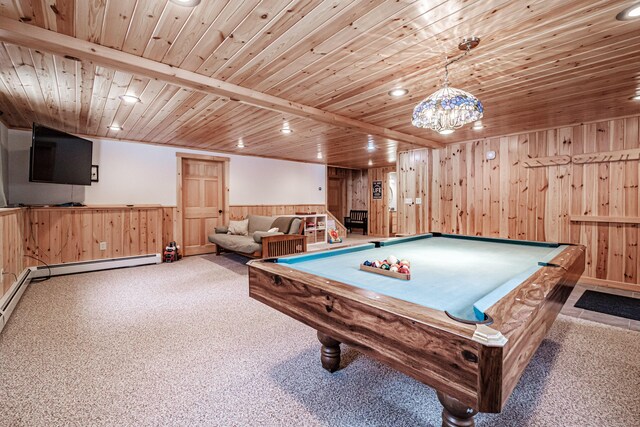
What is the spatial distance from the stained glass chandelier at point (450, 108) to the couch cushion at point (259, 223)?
12.1 feet

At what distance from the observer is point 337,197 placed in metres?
10.2

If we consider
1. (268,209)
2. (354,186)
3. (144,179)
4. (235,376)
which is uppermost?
(354,186)

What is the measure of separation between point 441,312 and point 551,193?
4592 millimetres

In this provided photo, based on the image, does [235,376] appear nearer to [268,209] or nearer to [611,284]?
[611,284]

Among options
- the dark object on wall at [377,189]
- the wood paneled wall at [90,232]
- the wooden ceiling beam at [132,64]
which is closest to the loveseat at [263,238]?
the wood paneled wall at [90,232]

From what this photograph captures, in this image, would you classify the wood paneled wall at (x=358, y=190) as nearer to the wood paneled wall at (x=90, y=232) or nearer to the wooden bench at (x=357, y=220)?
the wooden bench at (x=357, y=220)

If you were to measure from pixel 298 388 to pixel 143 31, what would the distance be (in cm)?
254

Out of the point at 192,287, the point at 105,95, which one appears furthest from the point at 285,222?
the point at 105,95

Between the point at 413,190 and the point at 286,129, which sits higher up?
the point at 286,129

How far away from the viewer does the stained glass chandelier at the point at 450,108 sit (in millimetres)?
2172

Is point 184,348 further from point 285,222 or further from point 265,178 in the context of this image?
point 265,178

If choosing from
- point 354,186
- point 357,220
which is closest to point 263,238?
point 357,220

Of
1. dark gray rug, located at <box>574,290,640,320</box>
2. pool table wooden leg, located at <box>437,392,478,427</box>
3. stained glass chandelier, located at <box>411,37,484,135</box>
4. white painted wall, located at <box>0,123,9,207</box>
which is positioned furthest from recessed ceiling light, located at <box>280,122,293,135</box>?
dark gray rug, located at <box>574,290,640,320</box>

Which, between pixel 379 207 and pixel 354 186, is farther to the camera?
pixel 354 186
